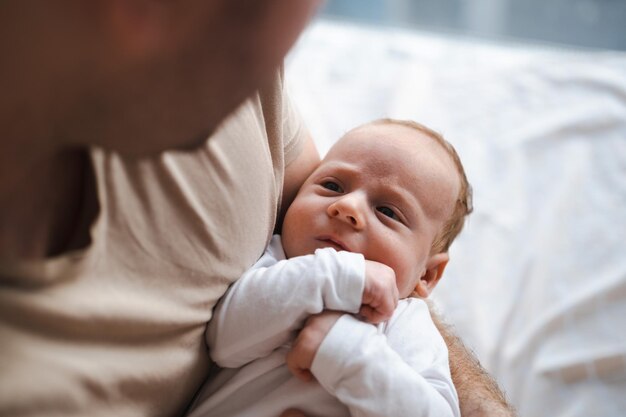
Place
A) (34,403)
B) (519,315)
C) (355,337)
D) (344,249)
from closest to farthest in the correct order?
1. (34,403)
2. (355,337)
3. (344,249)
4. (519,315)

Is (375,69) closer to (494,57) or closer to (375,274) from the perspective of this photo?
(494,57)

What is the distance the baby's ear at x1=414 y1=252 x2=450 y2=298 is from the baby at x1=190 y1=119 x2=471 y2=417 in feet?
0.10

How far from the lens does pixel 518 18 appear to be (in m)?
2.39

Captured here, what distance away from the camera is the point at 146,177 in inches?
29.4

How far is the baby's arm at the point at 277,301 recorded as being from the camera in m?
0.84

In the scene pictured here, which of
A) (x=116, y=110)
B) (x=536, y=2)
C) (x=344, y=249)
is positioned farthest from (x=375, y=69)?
(x=116, y=110)

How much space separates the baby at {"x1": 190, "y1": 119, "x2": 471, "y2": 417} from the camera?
2.69 ft

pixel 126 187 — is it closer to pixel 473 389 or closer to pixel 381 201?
pixel 381 201

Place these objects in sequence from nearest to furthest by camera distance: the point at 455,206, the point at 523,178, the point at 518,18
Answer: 1. the point at 455,206
2. the point at 523,178
3. the point at 518,18

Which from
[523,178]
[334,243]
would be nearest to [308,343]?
[334,243]

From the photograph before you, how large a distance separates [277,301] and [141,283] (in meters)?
0.16

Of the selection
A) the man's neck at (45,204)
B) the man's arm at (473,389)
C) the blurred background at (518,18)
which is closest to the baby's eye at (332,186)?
the man's arm at (473,389)

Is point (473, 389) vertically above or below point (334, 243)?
below

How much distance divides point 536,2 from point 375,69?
2.49ft
